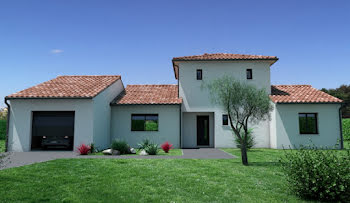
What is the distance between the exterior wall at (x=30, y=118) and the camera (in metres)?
14.9

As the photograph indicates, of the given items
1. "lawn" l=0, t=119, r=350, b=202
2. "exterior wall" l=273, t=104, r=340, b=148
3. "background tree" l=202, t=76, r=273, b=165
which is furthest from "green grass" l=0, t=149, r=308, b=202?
"exterior wall" l=273, t=104, r=340, b=148

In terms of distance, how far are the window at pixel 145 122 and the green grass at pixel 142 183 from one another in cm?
844

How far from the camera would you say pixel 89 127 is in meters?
14.9

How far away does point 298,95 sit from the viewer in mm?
17828

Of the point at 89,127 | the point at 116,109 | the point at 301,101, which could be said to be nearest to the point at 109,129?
the point at 116,109

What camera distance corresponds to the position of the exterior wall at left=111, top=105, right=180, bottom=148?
17562 millimetres

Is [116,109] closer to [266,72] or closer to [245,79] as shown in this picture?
[245,79]

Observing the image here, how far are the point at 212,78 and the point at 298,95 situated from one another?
20.7 feet

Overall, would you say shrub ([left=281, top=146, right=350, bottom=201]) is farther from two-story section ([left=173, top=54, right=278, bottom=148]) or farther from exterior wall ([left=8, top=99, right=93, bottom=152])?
two-story section ([left=173, top=54, right=278, bottom=148])

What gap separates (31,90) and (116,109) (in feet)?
18.5

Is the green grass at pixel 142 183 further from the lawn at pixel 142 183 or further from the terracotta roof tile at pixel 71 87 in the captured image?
the terracotta roof tile at pixel 71 87

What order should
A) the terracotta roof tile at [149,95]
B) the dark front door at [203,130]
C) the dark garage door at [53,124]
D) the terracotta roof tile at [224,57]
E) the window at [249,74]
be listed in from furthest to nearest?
the dark front door at [203,130], the window at [249,74], the terracotta roof tile at [224,57], the terracotta roof tile at [149,95], the dark garage door at [53,124]

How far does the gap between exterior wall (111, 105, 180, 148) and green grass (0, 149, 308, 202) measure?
8.20 meters

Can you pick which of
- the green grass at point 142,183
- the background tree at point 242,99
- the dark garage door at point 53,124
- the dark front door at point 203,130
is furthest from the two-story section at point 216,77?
the green grass at point 142,183
